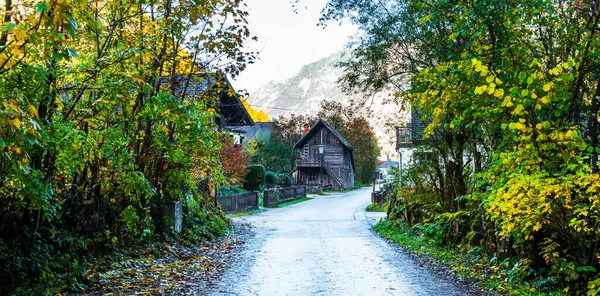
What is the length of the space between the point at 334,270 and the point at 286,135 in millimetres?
52581

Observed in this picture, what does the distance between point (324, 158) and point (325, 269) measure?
55.1 metres

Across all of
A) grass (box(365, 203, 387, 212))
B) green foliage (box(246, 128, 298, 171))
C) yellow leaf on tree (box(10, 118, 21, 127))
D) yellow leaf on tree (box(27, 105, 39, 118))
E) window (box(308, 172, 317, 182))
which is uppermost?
green foliage (box(246, 128, 298, 171))

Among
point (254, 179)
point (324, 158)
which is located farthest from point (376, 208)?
point (324, 158)

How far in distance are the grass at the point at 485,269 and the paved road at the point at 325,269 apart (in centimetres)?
51

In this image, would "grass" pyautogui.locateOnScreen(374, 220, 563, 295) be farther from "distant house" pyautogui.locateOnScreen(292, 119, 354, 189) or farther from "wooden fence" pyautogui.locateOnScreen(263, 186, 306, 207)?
"distant house" pyautogui.locateOnScreen(292, 119, 354, 189)

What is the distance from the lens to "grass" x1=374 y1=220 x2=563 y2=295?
6.94 metres

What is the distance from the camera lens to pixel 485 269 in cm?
870

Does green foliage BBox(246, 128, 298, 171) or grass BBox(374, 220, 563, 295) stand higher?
green foliage BBox(246, 128, 298, 171)

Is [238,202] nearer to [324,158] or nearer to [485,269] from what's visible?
[485,269]

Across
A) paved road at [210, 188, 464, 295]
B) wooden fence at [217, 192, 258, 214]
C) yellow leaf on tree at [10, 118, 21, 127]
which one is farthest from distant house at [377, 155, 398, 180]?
yellow leaf on tree at [10, 118, 21, 127]

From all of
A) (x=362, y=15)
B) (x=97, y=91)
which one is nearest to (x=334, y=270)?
(x=97, y=91)

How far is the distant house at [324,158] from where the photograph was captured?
201ft

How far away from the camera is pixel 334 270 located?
920 cm

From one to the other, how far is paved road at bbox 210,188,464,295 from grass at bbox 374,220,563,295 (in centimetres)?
51
